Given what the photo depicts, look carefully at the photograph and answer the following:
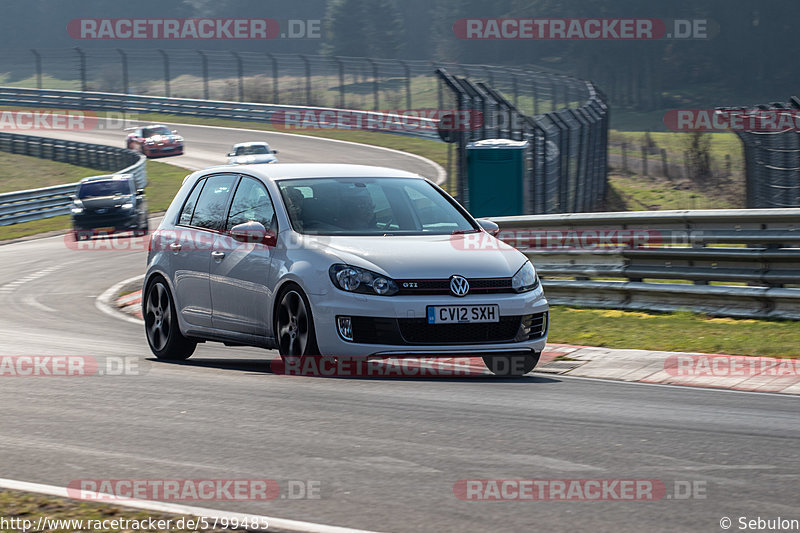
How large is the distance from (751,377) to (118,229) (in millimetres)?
22430

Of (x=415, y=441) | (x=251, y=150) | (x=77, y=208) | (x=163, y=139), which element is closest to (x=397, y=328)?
(x=415, y=441)

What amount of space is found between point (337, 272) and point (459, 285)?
84 centimetres

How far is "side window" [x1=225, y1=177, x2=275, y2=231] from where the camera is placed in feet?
29.9

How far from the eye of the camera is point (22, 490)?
5.21 m

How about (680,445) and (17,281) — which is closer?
(680,445)

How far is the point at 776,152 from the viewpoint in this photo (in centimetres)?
1848

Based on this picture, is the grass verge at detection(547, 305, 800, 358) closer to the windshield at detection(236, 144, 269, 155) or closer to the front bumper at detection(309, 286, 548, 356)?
the front bumper at detection(309, 286, 548, 356)

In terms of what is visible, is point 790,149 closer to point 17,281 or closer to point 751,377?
point 751,377

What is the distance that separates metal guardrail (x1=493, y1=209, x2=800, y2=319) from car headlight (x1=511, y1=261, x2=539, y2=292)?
3481mm

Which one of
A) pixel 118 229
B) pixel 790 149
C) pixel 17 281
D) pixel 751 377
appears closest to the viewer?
pixel 751 377

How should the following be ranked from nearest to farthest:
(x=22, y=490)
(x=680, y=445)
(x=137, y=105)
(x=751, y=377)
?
(x=22, y=490), (x=680, y=445), (x=751, y=377), (x=137, y=105)

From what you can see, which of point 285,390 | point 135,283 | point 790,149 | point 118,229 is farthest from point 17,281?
point 285,390

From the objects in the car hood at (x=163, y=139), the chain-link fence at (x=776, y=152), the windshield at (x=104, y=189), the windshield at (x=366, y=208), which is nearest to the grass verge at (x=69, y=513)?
the windshield at (x=366, y=208)

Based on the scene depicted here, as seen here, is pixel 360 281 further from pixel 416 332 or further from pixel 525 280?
pixel 525 280
